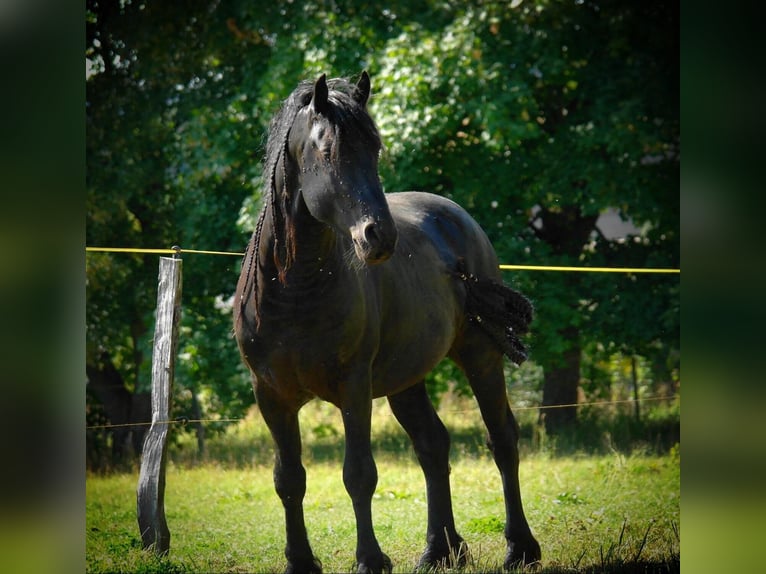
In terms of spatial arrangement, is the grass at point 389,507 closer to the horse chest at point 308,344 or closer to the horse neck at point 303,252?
the horse chest at point 308,344

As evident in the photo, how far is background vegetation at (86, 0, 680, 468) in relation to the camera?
301 inches

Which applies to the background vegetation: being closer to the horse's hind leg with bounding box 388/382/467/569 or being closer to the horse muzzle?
the horse's hind leg with bounding box 388/382/467/569

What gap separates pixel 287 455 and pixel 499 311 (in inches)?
58.7

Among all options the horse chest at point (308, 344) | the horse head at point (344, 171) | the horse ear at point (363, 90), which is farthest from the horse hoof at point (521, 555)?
the horse ear at point (363, 90)

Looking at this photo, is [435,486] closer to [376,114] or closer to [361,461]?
[361,461]

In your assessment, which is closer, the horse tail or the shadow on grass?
the horse tail

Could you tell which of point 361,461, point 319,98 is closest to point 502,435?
point 361,461

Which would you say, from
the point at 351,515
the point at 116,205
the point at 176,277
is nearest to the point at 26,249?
the point at 176,277

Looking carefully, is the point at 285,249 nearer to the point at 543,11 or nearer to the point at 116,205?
the point at 116,205

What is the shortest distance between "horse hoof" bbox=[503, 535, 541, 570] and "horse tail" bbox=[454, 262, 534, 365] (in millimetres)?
1000

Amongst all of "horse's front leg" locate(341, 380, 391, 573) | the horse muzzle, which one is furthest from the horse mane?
"horse's front leg" locate(341, 380, 391, 573)

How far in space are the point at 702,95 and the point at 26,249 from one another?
1290mm

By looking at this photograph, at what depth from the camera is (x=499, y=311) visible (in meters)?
4.93

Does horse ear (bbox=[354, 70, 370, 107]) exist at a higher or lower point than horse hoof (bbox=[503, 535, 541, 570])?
higher
